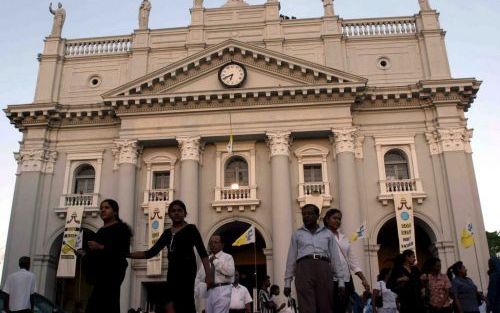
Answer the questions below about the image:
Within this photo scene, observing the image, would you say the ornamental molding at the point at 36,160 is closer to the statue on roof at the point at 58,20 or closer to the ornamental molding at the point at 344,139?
the statue on roof at the point at 58,20

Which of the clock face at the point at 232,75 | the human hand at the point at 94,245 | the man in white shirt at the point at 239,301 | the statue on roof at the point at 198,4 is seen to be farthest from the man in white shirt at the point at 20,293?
the statue on roof at the point at 198,4

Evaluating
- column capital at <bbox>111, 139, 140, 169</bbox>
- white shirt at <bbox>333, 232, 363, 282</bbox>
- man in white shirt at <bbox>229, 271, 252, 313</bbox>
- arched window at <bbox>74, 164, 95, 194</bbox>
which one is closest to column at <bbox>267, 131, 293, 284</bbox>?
column capital at <bbox>111, 139, 140, 169</bbox>

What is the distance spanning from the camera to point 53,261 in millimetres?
24375

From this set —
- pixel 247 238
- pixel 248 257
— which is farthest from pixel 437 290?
pixel 248 257

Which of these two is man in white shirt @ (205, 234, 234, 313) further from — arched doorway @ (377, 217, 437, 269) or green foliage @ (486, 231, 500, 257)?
green foliage @ (486, 231, 500, 257)

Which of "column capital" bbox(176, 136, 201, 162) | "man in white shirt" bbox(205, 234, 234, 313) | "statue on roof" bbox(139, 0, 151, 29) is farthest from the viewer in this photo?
"statue on roof" bbox(139, 0, 151, 29)

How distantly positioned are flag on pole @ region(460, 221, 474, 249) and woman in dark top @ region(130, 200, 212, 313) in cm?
1669

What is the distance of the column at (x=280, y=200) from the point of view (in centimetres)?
2165

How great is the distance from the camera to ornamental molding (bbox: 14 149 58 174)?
81.9 ft

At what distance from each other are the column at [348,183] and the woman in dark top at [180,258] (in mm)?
15326

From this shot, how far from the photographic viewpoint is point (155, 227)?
22.8 meters

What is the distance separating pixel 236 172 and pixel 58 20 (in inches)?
535

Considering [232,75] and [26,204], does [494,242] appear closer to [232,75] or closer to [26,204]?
[232,75]

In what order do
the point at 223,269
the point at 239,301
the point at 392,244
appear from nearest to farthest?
the point at 223,269 → the point at 239,301 → the point at 392,244
